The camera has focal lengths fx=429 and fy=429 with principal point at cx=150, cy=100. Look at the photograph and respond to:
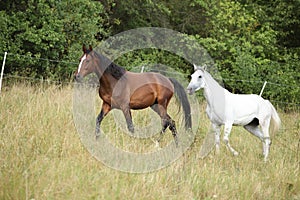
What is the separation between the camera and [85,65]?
24.3 ft

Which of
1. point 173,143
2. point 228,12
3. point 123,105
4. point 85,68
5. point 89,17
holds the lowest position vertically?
point 173,143

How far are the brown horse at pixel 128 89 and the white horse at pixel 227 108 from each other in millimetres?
799

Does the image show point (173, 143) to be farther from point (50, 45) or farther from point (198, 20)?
point (198, 20)

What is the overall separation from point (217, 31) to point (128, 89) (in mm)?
10422

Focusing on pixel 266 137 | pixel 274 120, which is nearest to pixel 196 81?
pixel 266 137

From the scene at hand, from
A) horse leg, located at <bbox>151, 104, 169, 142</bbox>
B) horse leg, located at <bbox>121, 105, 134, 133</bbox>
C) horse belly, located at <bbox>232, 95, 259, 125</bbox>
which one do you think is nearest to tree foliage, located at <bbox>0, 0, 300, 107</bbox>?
horse leg, located at <bbox>151, 104, 169, 142</bbox>

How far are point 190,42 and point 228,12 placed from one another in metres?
2.13

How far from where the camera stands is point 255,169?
6.95 m

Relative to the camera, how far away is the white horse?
25.8 ft

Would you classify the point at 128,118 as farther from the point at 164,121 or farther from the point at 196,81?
the point at 196,81

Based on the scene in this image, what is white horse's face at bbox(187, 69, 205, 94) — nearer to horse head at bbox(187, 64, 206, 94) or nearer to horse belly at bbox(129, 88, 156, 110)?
horse head at bbox(187, 64, 206, 94)

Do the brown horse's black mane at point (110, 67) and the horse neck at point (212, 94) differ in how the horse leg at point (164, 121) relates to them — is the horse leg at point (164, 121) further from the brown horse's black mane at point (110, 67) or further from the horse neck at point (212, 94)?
the brown horse's black mane at point (110, 67)

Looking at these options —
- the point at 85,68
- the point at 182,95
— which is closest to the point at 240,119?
the point at 182,95

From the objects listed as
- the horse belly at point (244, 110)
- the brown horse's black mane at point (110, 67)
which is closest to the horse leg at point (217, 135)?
the horse belly at point (244, 110)
